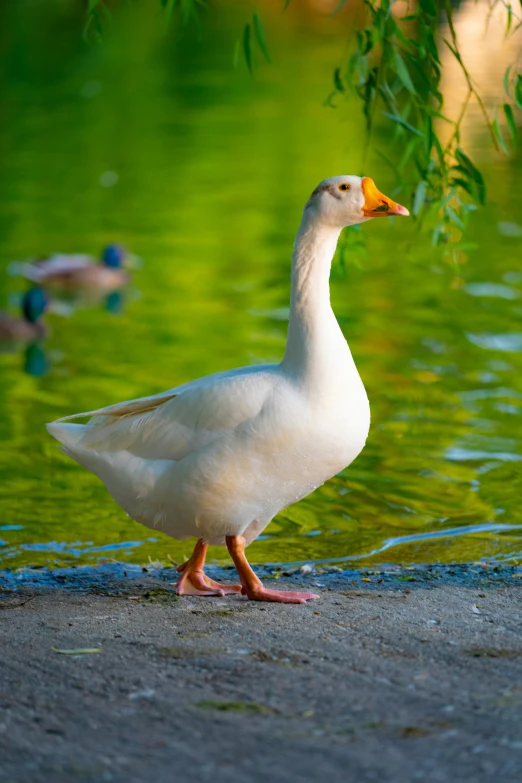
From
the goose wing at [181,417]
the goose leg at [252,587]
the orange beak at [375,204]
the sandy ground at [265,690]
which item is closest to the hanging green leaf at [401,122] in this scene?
the orange beak at [375,204]

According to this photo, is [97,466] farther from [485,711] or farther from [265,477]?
[485,711]

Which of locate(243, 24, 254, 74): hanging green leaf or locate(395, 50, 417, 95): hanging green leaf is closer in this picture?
locate(395, 50, 417, 95): hanging green leaf

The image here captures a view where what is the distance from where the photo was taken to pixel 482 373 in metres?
11.5

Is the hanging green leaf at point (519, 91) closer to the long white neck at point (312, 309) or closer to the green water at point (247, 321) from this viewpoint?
the long white neck at point (312, 309)

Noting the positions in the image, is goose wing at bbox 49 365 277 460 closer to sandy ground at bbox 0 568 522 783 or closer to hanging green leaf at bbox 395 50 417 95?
sandy ground at bbox 0 568 522 783

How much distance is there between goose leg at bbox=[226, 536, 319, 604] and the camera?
568 cm

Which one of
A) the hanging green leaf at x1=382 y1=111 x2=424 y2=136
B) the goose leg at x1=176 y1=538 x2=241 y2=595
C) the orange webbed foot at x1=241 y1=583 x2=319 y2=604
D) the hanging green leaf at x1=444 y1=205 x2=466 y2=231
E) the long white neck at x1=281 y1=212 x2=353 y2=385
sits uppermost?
the hanging green leaf at x1=382 y1=111 x2=424 y2=136

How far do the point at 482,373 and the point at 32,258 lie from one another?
7959 mm

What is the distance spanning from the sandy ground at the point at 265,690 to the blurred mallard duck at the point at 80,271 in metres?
10.3

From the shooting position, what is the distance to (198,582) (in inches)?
239

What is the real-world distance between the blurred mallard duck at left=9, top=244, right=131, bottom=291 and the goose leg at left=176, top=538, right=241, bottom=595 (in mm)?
10048

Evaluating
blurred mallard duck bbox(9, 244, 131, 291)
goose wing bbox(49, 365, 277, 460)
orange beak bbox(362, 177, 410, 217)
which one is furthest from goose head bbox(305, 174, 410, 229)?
blurred mallard duck bbox(9, 244, 131, 291)

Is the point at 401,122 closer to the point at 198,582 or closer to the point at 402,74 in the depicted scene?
the point at 402,74

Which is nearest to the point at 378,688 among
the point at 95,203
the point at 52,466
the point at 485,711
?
the point at 485,711
